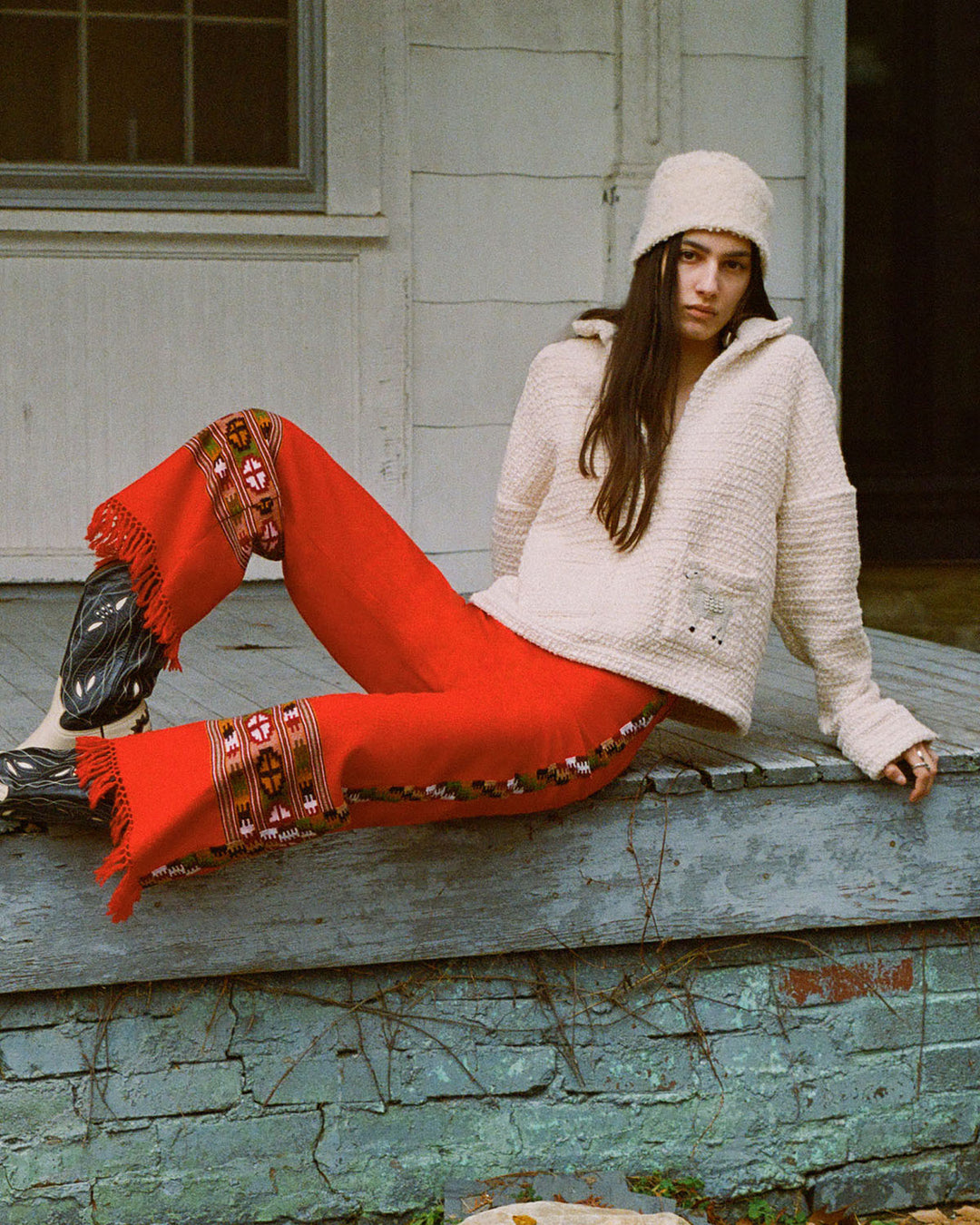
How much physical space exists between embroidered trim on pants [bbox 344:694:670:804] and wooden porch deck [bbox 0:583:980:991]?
0.43ft

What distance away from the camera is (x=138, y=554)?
210 cm

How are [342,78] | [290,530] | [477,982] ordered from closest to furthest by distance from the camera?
[290,530] < [477,982] < [342,78]

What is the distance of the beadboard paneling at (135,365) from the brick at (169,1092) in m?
2.37

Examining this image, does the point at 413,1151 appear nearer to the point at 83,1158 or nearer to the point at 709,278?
the point at 83,1158

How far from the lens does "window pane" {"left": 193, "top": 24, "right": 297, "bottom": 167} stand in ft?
14.3

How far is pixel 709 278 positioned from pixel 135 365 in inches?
97.2

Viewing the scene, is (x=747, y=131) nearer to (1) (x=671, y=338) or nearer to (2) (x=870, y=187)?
(2) (x=870, y=187)

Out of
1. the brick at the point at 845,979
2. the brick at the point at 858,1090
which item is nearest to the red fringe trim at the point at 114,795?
the brick at the point at 845,979

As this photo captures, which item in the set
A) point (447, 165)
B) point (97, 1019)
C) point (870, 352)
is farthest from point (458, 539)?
point (97, 1019)

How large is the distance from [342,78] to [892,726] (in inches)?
111

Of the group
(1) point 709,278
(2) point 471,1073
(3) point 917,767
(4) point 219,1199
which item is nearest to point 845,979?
(3) point 917,767

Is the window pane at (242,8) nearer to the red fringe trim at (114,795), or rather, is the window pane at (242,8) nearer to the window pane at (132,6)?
the window pane at (132,6)

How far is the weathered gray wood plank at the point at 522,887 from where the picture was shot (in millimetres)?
2182

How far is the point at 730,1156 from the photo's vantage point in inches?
101
